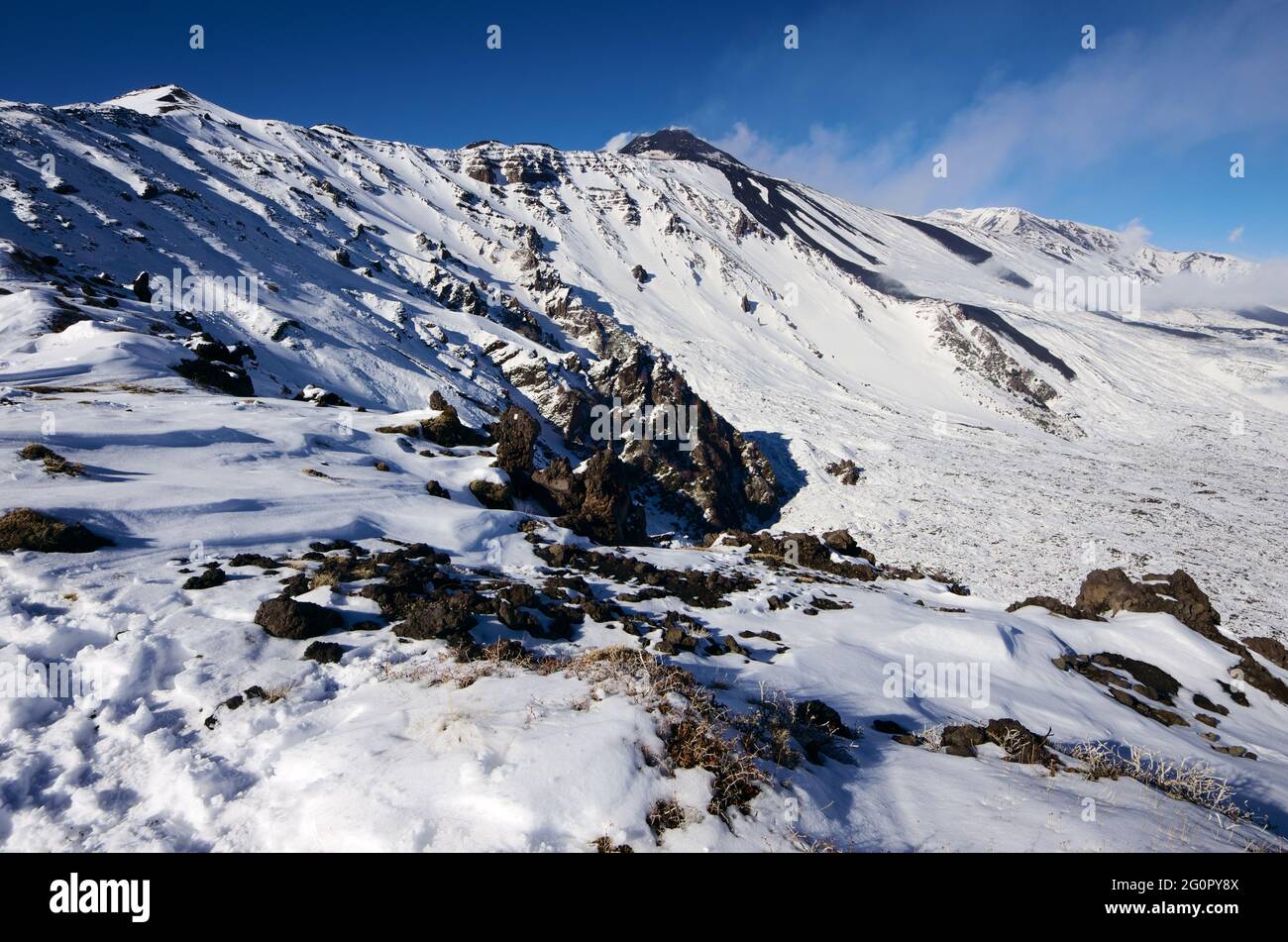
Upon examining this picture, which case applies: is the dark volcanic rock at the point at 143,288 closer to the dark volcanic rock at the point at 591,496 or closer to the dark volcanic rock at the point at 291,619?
the dark volcanic rock at the point at 591,496

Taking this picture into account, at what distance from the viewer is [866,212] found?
144875mm

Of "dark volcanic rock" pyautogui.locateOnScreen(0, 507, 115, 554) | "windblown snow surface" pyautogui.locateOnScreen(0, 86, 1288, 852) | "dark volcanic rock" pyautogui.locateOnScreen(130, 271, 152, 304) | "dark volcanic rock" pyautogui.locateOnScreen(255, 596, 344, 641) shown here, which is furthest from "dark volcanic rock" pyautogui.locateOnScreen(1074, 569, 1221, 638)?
"dark volcanic rock" pyautogui.locateOnScreen(130, 271, 152, 304)

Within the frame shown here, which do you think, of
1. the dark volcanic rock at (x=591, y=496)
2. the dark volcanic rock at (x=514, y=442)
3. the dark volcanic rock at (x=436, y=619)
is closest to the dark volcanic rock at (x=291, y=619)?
the dark volcanic rock at (x=436, y=619)

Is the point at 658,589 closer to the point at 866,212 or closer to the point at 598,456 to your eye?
the point at 598,456

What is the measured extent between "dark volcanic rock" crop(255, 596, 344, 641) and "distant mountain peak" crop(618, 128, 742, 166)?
163 meters

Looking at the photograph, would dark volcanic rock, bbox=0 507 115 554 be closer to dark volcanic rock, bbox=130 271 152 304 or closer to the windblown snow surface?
the windblown snow surface

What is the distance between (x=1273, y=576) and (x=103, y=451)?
4742 centimetres

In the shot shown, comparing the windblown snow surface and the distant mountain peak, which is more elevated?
the distant mountain peak

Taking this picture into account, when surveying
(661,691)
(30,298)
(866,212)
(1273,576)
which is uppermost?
(866,212)

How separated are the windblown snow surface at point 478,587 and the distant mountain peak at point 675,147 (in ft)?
405

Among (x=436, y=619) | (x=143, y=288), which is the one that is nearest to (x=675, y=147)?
(x=143, y=288)

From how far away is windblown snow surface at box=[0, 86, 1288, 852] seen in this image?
12.8ft

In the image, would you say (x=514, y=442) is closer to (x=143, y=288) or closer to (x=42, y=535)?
(x=42, y=535)
